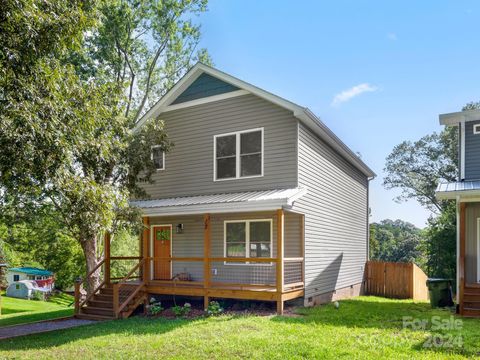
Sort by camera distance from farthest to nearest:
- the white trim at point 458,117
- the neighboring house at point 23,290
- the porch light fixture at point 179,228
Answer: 1. the neighboring house at point 23,290
2. the porch light fixture at point 179,228
3. the white trim at point 458,117

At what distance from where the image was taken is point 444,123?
47.2ft

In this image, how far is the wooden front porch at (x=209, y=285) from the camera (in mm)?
11415

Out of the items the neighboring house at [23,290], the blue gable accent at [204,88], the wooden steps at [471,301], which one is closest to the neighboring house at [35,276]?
the neighboring house at [23,290]

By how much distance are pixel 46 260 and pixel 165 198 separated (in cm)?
2226

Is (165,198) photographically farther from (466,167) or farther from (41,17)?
(466,167)

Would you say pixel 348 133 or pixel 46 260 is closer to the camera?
pixel 348 133

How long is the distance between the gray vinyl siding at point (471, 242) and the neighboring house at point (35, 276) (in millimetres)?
29255

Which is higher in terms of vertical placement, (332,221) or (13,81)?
(13,81)

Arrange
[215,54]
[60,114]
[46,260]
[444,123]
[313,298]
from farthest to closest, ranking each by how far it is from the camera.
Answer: [46,260], [215,54], [444,123], [313,298], [60,114]

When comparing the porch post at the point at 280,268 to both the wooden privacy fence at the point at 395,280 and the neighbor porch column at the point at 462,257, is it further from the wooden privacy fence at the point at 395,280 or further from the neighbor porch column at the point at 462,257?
the wooden privacy fence at the point at 395,280

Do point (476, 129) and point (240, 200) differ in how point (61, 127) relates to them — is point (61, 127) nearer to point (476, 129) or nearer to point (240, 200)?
point (240, 200)

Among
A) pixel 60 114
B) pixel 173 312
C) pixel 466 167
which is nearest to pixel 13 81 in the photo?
pixel 60 114

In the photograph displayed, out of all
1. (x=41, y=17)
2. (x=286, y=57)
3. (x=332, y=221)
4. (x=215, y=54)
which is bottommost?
(x=332, y=221)

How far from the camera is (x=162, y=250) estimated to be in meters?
15.2
